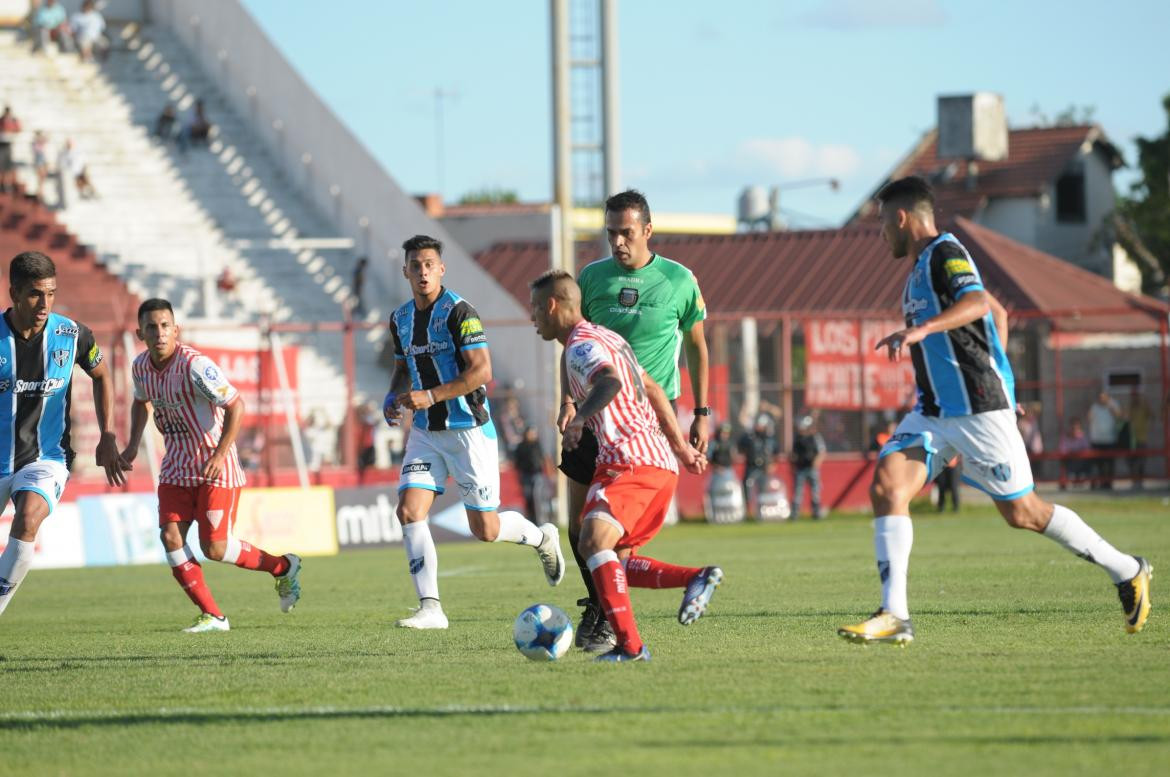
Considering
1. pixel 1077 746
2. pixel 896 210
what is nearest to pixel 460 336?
pixel 896 210

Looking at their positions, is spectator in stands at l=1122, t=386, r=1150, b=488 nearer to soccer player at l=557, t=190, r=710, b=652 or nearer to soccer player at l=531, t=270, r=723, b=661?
soccer player at l=557, t=190, r=710, b=652

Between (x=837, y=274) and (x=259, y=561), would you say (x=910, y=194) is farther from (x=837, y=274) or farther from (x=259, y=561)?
(x=837, y=274)

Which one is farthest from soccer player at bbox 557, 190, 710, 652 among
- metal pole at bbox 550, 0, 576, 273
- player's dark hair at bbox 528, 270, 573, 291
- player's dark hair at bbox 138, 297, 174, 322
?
metal pole at bbox 550, 0, 576, 273

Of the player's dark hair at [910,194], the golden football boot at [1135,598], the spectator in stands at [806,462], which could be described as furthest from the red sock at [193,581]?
the spectator in stands at [806,462]

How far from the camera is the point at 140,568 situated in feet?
69.9

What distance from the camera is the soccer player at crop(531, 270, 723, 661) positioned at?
27.2 feet

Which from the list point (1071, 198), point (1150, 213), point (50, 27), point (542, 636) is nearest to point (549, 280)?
point (542, 636)

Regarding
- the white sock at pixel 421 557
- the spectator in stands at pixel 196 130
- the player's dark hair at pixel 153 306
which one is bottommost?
the white sock at pixel 421 557

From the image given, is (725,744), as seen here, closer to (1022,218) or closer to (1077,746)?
(1077,746)

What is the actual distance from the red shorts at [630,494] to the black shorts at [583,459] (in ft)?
1.95

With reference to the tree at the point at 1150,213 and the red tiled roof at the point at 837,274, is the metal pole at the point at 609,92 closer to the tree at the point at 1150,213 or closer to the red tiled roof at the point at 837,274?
the red tiled roof at the point at 837,274

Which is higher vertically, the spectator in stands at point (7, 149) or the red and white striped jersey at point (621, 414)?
the spectator in stands at point (7, 149)

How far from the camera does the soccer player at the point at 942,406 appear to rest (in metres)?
8.38

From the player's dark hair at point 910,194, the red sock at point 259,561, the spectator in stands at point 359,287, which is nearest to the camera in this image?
the player's dark hair at point 910,194
